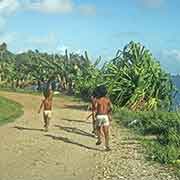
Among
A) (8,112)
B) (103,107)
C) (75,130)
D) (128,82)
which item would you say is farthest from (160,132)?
(128,82)

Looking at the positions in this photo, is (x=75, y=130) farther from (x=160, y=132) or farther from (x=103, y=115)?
(x=103, y=115)

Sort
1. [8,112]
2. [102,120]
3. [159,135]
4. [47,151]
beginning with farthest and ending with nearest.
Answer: [8,112] < [159,135] < [102,120] < [47,151]

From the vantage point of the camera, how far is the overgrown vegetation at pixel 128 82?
59.7 feet

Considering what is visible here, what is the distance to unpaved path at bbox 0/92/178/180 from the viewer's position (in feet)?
38.8

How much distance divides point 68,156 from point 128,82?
15980 millimetres

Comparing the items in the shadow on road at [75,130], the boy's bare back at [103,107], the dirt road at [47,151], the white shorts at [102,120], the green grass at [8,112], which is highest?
the boy's bare back at [103,107]

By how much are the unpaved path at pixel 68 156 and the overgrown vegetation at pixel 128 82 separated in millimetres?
863

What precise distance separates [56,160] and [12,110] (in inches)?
556

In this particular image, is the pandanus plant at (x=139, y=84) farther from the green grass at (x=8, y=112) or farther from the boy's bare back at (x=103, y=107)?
the boy's bare back at (x=103, y=107)

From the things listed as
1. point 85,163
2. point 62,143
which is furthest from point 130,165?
point 62,143

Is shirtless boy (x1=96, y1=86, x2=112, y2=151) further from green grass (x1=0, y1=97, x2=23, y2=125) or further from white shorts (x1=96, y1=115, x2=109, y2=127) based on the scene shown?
green grass (x1=0, y1=97, x2=23, y2=125)

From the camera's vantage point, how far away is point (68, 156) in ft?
46.3

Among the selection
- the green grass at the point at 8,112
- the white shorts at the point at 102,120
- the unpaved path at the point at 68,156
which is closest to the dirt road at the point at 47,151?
the unpaved path at the point at 68,156

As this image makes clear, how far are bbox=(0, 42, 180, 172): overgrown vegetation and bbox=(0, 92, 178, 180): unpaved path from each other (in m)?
0.86
